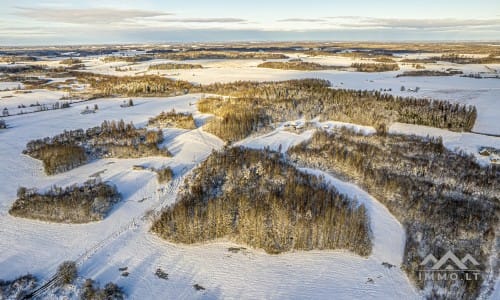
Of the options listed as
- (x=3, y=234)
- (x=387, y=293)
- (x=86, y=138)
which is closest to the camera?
(x=387, y=293)

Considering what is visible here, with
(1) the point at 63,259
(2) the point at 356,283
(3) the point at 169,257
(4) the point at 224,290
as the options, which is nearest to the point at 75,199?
(1) the point at 63,259

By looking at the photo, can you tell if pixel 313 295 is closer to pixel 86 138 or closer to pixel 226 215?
pixel 226 215

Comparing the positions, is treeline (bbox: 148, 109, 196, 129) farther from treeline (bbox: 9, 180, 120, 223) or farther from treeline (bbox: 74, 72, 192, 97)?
treeline (bbox: 74, 72, 192, 97)

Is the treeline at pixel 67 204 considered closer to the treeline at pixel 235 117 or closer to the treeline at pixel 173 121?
the treeline at pixel 235 117

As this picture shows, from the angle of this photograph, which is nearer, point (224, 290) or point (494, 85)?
point (224, 290)

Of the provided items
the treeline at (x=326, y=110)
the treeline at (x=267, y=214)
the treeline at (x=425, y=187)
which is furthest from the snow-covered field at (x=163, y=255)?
the treeline at (x=326, y=110)
